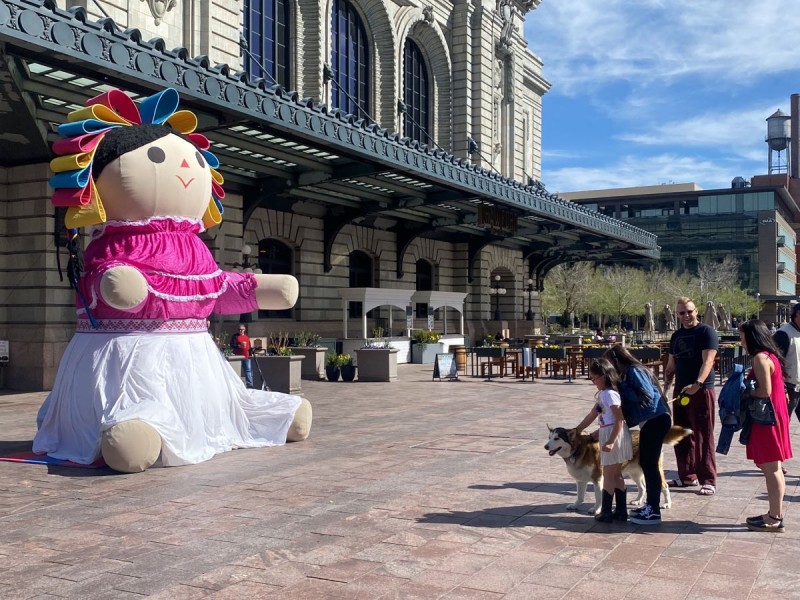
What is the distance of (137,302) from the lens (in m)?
8.86

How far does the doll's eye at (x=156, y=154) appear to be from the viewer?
928cm

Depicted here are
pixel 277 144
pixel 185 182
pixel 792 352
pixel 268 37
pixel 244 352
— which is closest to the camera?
pixel 792 352

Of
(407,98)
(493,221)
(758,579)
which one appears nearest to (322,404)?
(758,579)

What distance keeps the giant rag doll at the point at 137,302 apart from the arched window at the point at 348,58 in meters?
21.6

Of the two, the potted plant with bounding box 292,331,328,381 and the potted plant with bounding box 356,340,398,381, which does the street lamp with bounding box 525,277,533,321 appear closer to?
the potted plant with bounding box 356,340,398,381

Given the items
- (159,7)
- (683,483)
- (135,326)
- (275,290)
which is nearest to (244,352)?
(275,290)

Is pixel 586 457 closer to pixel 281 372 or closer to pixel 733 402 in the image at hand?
pixel 733 402

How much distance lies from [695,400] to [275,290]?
4963 millimetres

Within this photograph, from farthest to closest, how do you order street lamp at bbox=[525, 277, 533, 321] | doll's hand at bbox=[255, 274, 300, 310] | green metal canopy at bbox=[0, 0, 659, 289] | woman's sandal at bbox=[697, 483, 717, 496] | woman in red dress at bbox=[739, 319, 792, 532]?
street lamp at bbox=[525, 277, 533, 321] < green metal canopy at bbox=[0, 0, 659, 289] < doll's hand at bbox=[255, 274, 300, 310] < woman's sandal at bbox=[697, 483, 717, 496] < woman in red dress at bbox=[739, 319, 792, 532]

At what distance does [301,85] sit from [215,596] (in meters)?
25.3

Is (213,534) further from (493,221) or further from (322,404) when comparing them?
(493,221)

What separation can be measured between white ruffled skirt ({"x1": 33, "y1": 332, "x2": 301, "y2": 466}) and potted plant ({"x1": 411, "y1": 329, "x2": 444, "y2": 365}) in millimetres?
19062

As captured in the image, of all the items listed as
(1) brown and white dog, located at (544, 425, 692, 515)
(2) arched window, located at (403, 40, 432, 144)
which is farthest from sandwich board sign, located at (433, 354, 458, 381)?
(2) arched window, located at (403, 40, 432, 144)

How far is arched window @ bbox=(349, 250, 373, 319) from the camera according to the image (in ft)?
99.7
